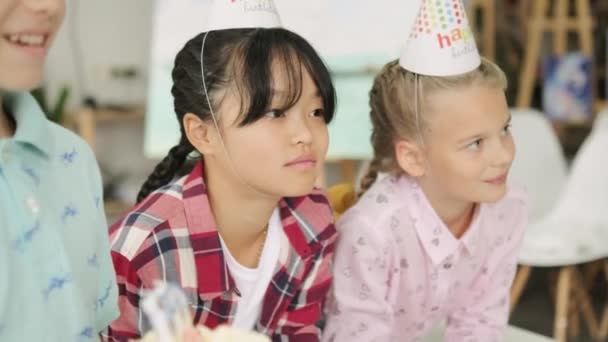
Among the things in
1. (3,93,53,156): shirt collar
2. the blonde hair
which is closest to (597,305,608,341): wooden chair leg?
the blonde hair

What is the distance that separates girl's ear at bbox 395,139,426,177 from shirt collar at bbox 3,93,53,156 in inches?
25.5

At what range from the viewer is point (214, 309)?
1.18 meters

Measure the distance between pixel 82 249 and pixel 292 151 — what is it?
1.08 feet

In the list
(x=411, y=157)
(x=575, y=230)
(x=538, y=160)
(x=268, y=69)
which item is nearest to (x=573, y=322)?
(x=575, y=230)

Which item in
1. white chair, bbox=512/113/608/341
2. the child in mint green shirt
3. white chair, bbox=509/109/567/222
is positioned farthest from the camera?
white chair, bbox=509/109/567/222

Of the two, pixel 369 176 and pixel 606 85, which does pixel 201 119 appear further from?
pixel 606 85

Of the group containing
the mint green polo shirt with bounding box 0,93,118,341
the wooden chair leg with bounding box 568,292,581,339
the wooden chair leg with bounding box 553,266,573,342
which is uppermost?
the mint green polo shirt with bounding box 0,93,118,341

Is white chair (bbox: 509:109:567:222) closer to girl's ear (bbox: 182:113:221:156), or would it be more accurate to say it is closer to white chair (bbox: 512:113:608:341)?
white chair (bbox: 512:113:608:341)

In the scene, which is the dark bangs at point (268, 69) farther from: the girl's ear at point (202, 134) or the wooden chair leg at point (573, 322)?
the wooden chair leg at point (573, 322)

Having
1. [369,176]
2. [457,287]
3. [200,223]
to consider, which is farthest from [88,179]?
[457,287]

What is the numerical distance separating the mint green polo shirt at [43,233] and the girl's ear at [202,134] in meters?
0.26

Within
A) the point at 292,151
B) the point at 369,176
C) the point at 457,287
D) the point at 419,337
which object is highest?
the point at 292,151

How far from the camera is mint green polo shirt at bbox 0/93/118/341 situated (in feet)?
2.60

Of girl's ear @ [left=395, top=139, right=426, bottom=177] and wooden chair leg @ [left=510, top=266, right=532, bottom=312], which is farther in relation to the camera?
wooden chair leg @ [left=510, top=266, right=532, bottom=312]
